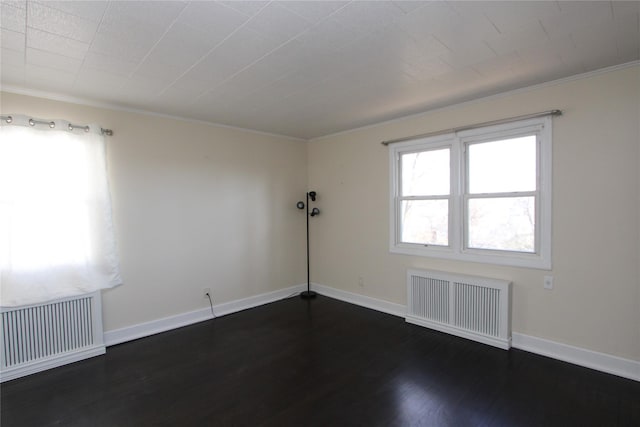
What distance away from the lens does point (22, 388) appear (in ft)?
7.96

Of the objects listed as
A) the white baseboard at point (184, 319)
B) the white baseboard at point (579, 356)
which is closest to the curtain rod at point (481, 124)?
the white baseboard at point (579, 356)

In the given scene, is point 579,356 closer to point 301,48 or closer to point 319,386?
point 319,386

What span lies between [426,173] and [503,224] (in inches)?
40.1

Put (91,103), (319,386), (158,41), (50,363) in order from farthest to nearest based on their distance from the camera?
(91,103) → (50,363) → (319,386) → (158,41)

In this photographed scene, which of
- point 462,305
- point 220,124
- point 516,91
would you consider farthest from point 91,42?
point 462,305

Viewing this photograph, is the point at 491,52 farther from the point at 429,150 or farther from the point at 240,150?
the point at 240,150

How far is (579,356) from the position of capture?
265 cm

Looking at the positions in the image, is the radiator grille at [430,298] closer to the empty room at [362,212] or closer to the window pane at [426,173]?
the empty room at [362,212]

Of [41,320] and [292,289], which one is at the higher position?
[41,320]

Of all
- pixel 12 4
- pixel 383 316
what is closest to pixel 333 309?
pixel 383 316

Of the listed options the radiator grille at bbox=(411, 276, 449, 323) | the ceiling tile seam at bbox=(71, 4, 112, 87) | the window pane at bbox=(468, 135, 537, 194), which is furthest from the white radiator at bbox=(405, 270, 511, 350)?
the ceiling tile seam at bbox=(71, 4, 112, 87)

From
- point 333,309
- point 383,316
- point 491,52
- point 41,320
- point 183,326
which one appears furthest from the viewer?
point 333,309

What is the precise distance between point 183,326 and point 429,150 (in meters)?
3.57

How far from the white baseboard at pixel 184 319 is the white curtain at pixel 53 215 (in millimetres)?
560
